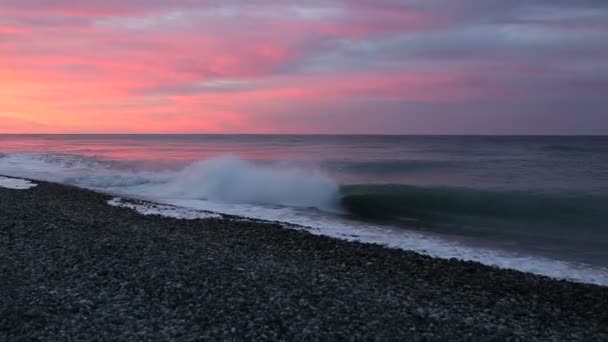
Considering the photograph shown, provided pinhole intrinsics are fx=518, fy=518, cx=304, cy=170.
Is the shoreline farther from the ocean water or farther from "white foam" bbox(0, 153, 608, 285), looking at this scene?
the ocean water

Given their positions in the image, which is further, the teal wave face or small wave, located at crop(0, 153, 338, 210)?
small wave, located at crop(0, 153, 338, 210)

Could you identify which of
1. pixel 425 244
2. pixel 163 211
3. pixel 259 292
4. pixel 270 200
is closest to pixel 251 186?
pixel 270 200

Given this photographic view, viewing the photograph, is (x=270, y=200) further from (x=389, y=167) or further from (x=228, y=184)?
(x=389, y=167)

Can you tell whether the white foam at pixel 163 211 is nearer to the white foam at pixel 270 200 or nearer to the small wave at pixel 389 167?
the white foam at pixel 270 200

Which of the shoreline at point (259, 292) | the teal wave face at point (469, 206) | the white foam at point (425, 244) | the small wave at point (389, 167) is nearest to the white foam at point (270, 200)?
the white foam at point (425, 244)

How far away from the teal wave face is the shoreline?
8.79m

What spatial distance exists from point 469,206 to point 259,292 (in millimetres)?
17768

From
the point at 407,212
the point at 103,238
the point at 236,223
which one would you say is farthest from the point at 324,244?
the point at 407,212

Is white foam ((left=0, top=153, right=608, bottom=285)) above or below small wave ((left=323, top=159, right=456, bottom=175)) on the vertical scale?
below

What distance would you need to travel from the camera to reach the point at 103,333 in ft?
19.4

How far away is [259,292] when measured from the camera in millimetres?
7551

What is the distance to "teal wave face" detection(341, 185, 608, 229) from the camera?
777 inches

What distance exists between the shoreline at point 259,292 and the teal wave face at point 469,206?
28.8ft

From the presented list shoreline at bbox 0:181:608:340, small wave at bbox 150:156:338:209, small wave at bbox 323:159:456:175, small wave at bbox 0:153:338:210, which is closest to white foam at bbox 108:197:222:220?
shoreline at bbox 0:181:608:340
